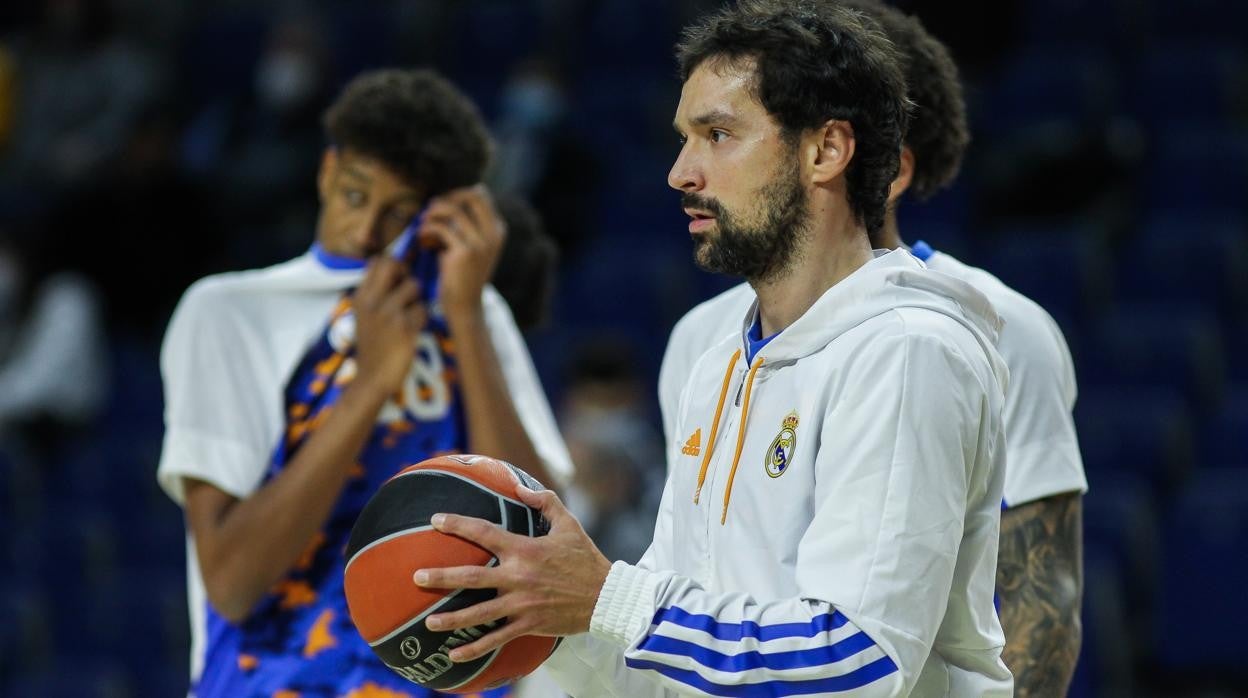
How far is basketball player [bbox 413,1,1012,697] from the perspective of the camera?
233 cm

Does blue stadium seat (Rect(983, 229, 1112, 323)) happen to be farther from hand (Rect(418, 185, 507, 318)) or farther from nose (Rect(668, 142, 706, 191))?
nose (Rect(668, 142, 706, 191))

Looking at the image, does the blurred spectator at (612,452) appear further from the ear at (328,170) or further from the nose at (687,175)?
the nose at (687,175)

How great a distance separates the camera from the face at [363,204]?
378 cm

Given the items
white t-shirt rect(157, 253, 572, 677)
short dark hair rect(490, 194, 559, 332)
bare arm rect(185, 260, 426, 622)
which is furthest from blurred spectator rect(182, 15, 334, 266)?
bare arm rect(185, 260, 426, 622)

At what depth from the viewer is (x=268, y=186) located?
394 inches

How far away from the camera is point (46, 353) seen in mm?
9344

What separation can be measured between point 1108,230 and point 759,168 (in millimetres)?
6558

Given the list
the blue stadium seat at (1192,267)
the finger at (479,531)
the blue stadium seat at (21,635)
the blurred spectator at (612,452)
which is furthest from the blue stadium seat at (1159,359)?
the finger at (479,531)

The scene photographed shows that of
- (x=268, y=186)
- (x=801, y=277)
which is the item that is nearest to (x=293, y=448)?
(x=801, y=277)

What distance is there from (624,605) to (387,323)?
4.73ft

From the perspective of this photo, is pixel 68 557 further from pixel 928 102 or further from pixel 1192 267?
pixel 928 102

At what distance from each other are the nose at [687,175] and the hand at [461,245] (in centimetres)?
117

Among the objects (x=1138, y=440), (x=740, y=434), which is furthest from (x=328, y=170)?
(x=1138, y=440)

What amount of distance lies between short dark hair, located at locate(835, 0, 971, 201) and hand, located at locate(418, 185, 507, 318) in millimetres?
965
